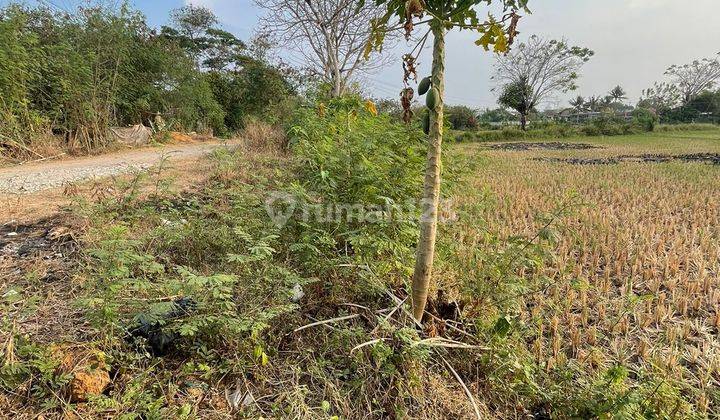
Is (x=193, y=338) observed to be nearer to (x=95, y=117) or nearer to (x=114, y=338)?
(x=114, y=338)

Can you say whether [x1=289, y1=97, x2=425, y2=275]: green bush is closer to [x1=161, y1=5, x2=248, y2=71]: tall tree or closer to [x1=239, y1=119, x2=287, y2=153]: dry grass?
[x1=239, y1=119, x2=287, y2=153]: dry grass

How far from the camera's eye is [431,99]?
4.57 ft

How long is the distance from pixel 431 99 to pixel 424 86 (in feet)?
0.25

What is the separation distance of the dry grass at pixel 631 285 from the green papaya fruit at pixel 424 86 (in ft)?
3.74

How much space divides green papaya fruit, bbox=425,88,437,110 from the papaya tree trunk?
0.02 metres

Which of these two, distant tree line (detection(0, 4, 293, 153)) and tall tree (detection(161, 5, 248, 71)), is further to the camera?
tall tree (detection(161, 5, 248, 71))

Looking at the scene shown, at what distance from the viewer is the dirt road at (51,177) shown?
3.10 metres

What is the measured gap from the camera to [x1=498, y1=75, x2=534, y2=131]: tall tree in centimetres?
2920

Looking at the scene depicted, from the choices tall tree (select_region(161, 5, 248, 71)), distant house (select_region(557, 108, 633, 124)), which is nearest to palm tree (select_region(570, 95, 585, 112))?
distant house (select_region(557, 108, 633, 124))

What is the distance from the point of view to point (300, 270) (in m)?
2.02

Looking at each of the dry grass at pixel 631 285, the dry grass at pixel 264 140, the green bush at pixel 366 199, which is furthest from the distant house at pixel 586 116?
the green bush at pixel 366 199

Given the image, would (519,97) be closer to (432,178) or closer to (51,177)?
(51,177)

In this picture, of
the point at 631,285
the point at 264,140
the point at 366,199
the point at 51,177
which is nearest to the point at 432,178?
the point at 366,199

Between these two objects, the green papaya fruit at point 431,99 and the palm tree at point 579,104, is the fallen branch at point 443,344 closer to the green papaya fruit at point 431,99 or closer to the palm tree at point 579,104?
the green papaya fruit at point 431,99
